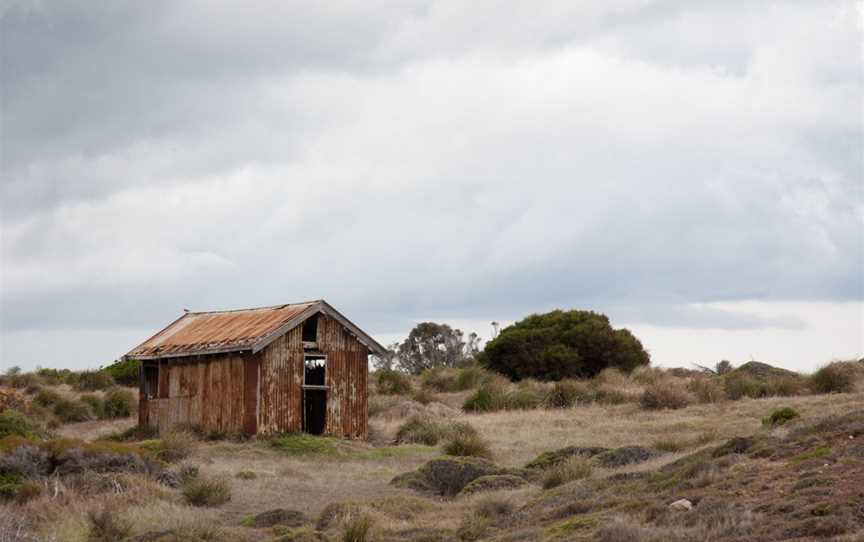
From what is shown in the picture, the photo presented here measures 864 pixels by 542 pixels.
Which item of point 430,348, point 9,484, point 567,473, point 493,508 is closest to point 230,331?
→ point 9,484

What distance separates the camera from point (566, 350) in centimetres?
4309

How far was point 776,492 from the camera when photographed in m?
11.7

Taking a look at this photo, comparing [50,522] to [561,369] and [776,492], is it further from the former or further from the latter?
[561,369]

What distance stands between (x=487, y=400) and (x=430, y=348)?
95.7 feet

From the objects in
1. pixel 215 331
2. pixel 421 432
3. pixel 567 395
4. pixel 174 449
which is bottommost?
pixel 174 449

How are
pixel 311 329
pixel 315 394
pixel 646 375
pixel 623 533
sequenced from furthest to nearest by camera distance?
1. pixel 646 375
2. pixel 315 394
3. pixel 311 329
4. pixel 623 533

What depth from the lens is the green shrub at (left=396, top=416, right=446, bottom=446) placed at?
25.9m

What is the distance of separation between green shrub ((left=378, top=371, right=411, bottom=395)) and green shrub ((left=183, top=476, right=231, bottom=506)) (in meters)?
21.4

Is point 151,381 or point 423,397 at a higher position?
point 151,381

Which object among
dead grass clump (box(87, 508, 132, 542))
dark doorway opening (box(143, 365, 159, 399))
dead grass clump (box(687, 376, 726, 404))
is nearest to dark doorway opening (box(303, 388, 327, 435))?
dark doorway opening (box(143, 365, 159, 399))

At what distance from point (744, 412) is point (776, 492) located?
14.3 meters

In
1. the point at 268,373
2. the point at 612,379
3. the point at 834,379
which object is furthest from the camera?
the point at 612,379

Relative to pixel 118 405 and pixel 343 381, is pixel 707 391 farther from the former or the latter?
pixel 118 405

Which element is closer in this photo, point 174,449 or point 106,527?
point 106,527
